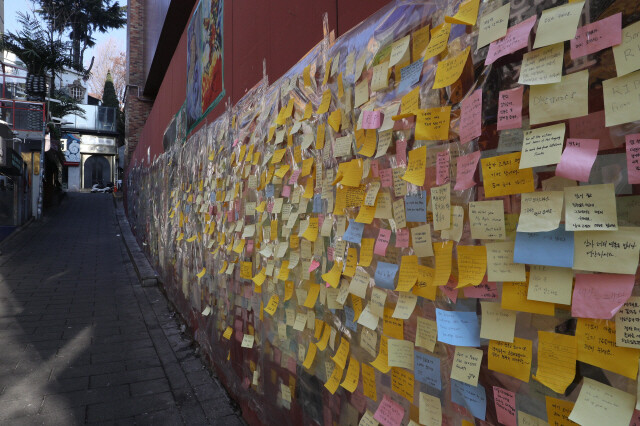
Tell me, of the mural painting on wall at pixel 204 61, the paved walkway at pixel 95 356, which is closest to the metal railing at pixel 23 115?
the paved walkway at pixel 95 356

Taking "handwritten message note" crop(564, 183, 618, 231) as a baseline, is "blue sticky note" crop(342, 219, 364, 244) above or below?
below

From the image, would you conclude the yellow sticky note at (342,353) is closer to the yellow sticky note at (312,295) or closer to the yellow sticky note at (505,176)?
the yellow sticky note at (312,295)

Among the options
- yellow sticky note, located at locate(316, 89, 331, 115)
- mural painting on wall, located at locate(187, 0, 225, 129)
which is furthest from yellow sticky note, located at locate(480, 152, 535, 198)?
mural painting on wall, located at locate(187, 0, 225, 129)

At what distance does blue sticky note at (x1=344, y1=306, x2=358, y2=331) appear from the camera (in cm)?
174

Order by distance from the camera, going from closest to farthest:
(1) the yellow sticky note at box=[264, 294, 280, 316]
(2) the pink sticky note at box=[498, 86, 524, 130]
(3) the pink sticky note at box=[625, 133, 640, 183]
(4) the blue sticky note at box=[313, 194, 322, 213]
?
(3) the pink sticky note at box=[625, 133, 640, 183] → (2) the pink sticky note at box=[498, 86, 524, 130] → (4) the blue sticky note at box=[313, 194, 322, 213] → (1) the yellow sticky note at box=[264, 294, 280, 316]

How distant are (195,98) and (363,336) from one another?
14.0ft

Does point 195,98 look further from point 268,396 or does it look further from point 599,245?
point 599,245

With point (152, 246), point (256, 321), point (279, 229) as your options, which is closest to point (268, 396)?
point (256, 321)

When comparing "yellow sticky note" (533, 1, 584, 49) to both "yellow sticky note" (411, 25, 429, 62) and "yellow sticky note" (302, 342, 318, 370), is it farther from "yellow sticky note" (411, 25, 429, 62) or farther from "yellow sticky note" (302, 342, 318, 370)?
"yellow sticky note" (302, 342, 318, 370)

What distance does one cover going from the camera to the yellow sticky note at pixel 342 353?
70.4 inches

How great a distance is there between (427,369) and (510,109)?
822 mm

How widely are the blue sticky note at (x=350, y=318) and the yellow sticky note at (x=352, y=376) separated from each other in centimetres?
13

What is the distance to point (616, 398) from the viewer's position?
0.85 meters

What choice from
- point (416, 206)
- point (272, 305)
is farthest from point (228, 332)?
point (416, 206)
